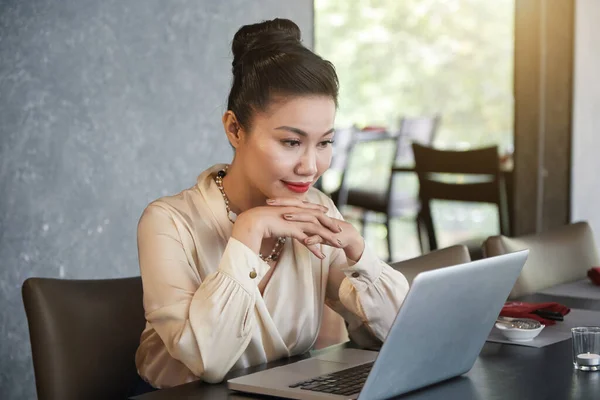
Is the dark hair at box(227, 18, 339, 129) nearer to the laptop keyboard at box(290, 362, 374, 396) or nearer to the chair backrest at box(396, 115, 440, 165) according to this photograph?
the laptop keyboard at box(290, 362, 374, 396)

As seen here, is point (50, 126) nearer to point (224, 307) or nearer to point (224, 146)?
point (224, 146)

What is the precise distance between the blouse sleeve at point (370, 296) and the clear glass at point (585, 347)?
37 cm

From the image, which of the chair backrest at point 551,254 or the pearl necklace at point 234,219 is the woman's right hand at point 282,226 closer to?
the pearl necklace at point 234,219

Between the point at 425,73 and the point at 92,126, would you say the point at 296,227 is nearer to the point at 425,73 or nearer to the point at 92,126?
the point at 92,126

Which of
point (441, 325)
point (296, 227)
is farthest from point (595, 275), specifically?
point (441, 325)

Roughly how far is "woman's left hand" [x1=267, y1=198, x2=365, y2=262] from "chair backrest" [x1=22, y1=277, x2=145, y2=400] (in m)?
0.35

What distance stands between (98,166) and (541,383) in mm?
1585

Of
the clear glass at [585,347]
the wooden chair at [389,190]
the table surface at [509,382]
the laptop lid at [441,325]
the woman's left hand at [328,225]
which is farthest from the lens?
the wooden chair at [389,190]

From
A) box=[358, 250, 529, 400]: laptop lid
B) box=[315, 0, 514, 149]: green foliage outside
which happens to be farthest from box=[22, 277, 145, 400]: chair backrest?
box=[315, 0, 514, 149]: green foliage outside

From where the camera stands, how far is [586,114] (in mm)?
4289

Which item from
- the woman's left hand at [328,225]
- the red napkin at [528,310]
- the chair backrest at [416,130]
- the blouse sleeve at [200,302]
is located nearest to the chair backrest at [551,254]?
the red napkin at [528,310]

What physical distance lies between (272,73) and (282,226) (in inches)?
11.8

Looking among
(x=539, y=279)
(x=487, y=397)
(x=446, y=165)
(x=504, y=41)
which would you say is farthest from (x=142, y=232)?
(x=504, y=41)

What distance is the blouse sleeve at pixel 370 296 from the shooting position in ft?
5.54
